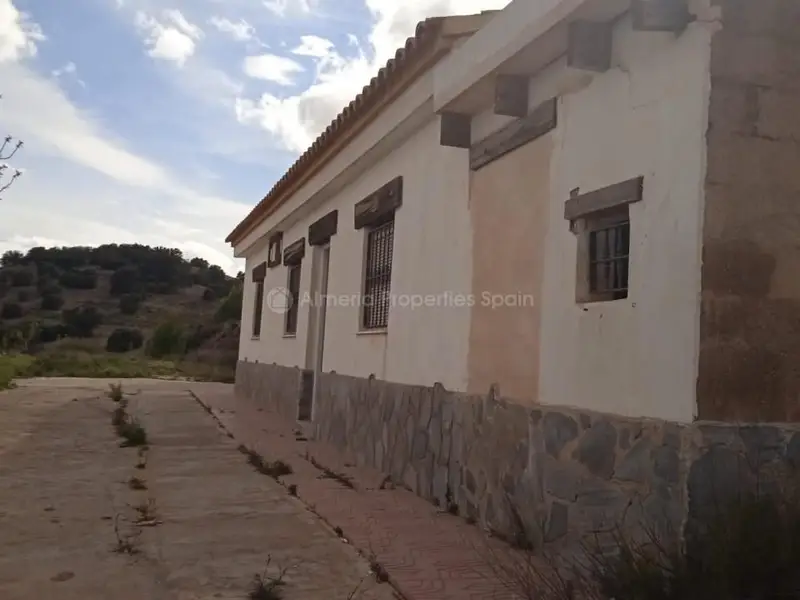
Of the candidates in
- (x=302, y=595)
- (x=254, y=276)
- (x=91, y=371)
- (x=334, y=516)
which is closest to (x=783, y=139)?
(x=302, y=595)

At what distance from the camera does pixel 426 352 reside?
6312 millimetres

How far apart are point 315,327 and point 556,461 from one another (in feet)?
21.5

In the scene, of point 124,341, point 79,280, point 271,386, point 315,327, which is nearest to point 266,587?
point 315,327

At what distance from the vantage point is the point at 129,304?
43.0 metres

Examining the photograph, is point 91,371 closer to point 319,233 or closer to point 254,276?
point 254,276

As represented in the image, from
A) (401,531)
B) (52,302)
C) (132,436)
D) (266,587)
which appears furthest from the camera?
(52,302)

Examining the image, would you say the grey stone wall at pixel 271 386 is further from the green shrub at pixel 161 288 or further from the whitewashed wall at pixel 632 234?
the green shrub at pixel 161 288

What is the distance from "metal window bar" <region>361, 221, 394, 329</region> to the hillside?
614 inches

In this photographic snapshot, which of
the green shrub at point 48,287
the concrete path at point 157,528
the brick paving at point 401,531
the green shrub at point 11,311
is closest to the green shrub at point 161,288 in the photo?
the green shrub at point 48,287

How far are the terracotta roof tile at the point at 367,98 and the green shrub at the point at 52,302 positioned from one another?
115 feet

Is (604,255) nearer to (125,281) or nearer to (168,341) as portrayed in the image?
(168,341)

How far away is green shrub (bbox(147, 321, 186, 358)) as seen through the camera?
31.4 meters

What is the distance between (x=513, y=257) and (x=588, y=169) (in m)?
0.99

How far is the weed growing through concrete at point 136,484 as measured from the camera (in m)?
6.15
